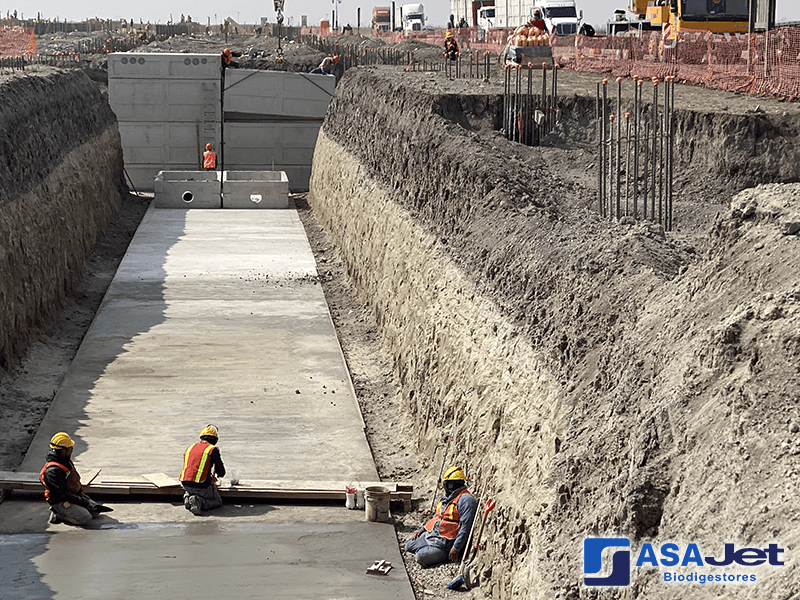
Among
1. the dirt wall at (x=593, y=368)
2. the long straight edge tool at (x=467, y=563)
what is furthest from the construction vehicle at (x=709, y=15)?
the long straight edge tool at (x=467, y=563)

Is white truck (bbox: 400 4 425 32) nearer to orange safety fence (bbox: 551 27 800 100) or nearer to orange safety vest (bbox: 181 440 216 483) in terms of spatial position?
orange safety fence (bbox: 551 27 800 100)

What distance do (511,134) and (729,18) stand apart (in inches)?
637

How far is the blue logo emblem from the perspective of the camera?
6738 mm

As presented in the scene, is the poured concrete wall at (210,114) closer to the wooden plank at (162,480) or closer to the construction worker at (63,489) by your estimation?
the wooden plank at (162,480)

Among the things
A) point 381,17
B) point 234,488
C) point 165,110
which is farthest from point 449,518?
point 381,17

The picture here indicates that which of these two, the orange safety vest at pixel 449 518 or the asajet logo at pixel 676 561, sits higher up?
the asajet logo at pixel 676 561

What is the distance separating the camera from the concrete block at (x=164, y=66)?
1431 inches

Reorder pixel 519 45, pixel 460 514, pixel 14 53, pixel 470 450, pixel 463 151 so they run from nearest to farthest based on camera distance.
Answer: pixel 460 514 → pixel 470 450 → pixel 463 151 → pixel 519 45 → pixel 14 53

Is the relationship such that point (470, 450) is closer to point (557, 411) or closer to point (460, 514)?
point (460, 514)

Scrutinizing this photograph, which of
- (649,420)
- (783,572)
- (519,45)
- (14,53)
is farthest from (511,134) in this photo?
(14,53)

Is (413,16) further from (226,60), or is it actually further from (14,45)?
(226,60)

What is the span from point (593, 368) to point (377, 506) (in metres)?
3.74

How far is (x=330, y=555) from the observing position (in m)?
10.7

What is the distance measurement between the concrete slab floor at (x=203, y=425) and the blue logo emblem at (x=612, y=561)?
3208 millimetres
